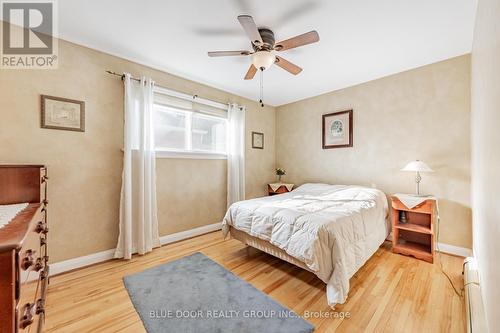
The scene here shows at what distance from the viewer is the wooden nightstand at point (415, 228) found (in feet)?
7.92

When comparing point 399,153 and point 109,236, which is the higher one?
point 399,153

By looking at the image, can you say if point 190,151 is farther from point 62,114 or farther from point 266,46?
point 266,46

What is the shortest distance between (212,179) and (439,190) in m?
3.25

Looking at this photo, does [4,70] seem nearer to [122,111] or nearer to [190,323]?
[122,111]

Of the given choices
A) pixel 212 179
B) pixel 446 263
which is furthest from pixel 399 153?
pixel 212 179

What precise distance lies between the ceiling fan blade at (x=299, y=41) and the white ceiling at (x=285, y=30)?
9.9 inches

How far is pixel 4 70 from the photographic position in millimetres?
1935

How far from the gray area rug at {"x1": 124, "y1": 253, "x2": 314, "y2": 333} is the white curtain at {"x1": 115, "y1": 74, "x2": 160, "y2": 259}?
0.55 metres

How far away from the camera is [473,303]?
147 centimetres

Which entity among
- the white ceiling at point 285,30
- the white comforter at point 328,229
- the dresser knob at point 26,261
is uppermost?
the white ceiling at point 285,30

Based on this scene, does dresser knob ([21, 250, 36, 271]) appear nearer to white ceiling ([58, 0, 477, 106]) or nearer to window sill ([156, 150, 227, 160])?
white ceiling ([58, 0, 477, 106])

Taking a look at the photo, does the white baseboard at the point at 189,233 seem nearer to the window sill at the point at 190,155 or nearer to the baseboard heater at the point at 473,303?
the window sill at the point at 190,155

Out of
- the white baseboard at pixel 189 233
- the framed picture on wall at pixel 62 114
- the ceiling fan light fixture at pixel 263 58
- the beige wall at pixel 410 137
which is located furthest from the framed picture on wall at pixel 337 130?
the framed picture on wall at pixel 62 114

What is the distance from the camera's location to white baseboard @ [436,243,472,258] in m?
2.50
